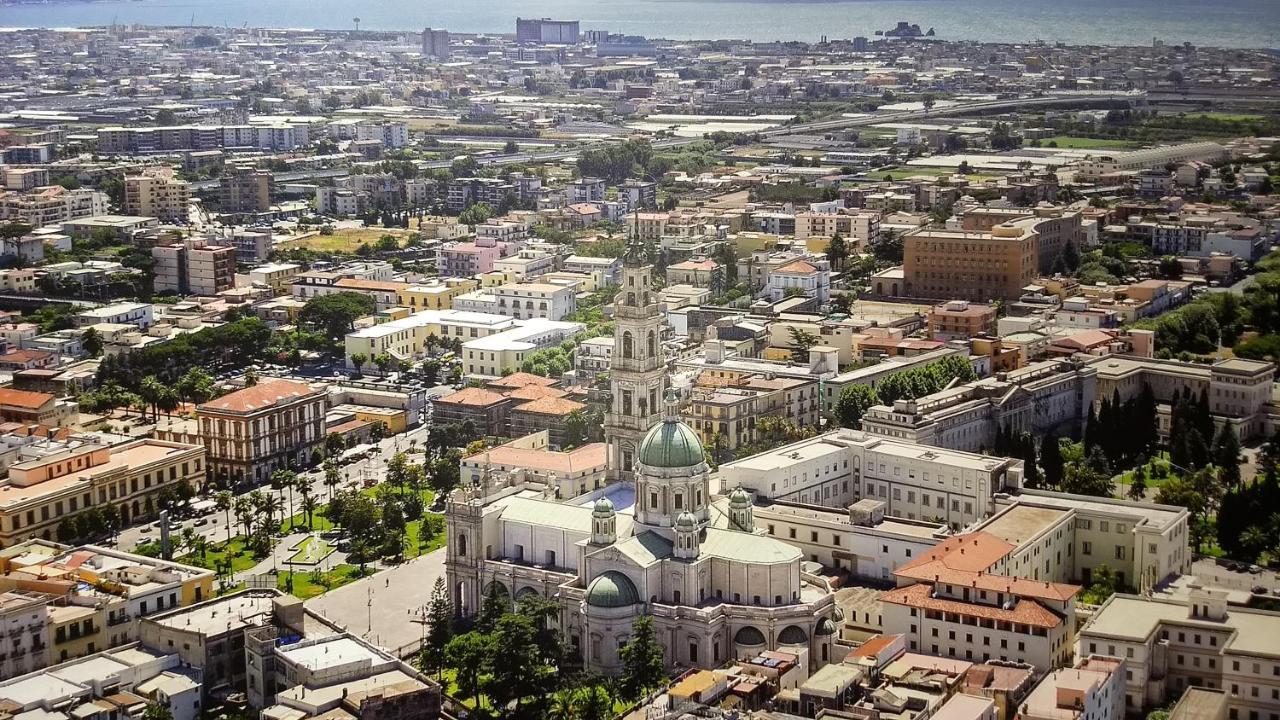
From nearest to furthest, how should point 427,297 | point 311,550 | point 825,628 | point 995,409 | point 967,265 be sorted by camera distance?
point 825,628, point 311,550, point 995,409, point 427,297, point 967,265

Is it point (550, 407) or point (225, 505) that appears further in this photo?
point (550, 407)

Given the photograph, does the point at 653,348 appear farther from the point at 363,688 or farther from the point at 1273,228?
the point at 1273,228

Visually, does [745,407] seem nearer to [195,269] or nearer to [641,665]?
[641,665]

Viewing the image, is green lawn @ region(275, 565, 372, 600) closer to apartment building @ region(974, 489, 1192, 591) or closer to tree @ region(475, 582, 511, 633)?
tree @ region(475, 582, 511, 633)

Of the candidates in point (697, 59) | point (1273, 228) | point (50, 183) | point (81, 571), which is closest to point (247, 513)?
point (81, 571)

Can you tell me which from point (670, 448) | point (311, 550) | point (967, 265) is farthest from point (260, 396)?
point (967, 265)

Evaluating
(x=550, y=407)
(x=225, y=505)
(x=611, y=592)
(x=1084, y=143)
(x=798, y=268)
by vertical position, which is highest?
(x=1084, y=143)

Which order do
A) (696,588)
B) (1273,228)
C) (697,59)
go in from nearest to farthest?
(696,588) → (1273,228) → (697,59)

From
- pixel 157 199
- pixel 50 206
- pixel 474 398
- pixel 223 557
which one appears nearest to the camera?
pixel 223 557
